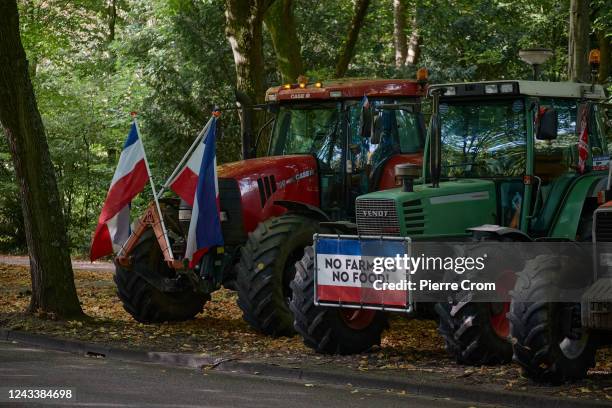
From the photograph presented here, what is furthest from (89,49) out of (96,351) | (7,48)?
(96,351)

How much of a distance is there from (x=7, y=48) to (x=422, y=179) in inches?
230

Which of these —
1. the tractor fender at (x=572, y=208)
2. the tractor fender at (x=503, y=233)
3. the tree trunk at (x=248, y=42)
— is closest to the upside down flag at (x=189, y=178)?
the tractor fender at (x=503, y=233)

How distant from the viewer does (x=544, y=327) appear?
10.5 meters

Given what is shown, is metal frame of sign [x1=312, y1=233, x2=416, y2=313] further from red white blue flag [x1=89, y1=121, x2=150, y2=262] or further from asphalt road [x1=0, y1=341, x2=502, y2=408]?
red white blue flag [x1=89, y1=121, x2=150, y2=262]

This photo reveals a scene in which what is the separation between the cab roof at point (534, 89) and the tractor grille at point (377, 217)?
1456 millimetres

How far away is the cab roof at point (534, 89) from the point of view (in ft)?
41.4

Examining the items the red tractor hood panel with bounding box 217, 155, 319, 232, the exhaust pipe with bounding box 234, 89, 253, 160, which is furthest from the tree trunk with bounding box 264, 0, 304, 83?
the red tractor hood panel with bounding box 217, 155, 319, 232

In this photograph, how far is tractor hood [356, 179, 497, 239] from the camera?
12.4 m

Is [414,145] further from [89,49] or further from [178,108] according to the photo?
[89,49]

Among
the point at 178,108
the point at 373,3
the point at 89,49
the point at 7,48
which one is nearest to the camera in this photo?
the point at 7,48

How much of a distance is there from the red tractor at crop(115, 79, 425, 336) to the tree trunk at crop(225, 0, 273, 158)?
5464 mm

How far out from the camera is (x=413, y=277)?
468 inches

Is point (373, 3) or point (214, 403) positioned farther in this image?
point (373, 3)

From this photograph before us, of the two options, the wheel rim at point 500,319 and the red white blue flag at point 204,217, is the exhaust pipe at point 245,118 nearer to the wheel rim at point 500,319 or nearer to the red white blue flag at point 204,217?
the red white blue flag at point 204,217
